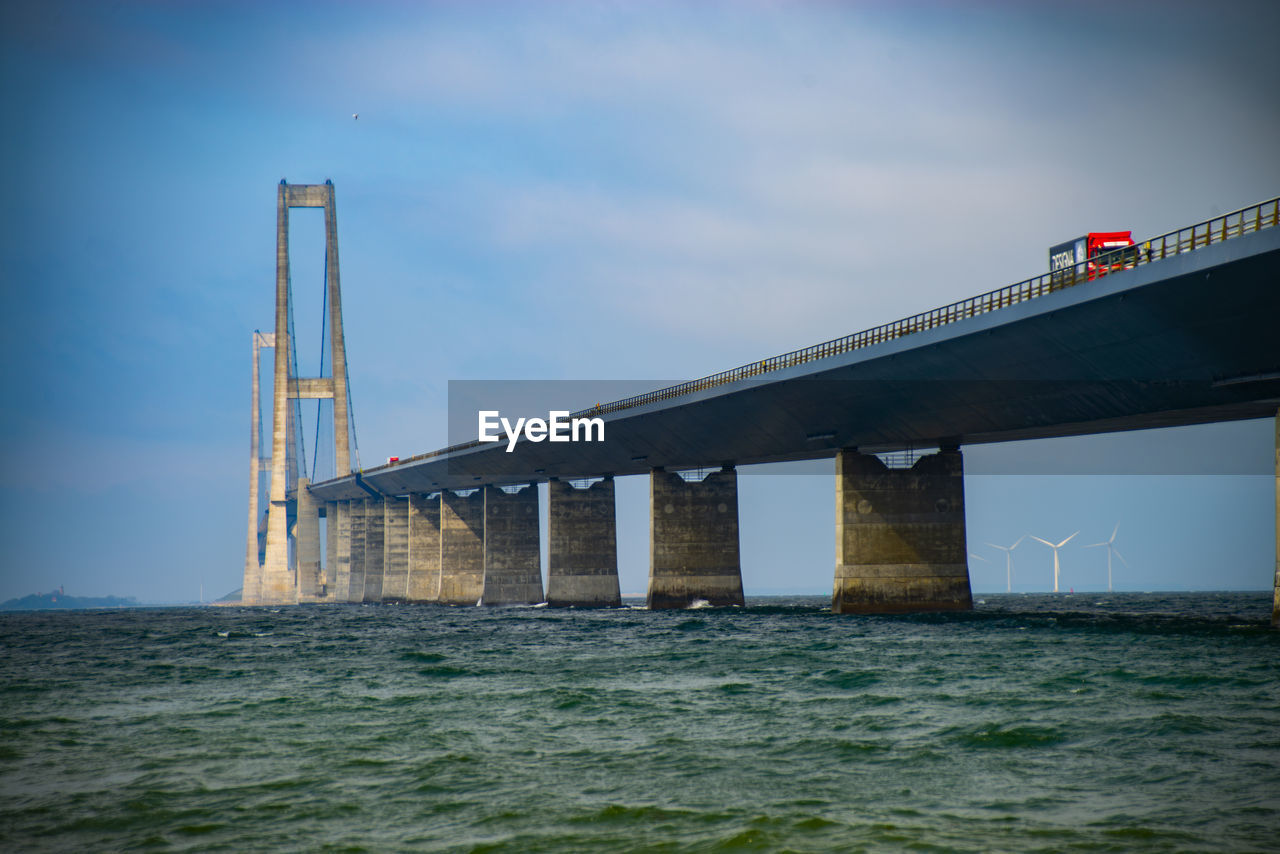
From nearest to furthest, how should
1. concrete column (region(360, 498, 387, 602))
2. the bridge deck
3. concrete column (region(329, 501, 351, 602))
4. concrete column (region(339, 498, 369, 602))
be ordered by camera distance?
the bridge deck
concrete column (region(360, 498, 387, 602))
concrete column (region(339, 498, 369, 602))
concrete column (region(329, 501, 351, 602))

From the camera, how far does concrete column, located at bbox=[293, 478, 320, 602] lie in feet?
465

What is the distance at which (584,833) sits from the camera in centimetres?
1348

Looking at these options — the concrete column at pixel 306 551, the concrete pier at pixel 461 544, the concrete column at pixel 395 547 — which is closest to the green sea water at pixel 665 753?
the concrete pier at pixel 461 544

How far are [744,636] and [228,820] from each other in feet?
119

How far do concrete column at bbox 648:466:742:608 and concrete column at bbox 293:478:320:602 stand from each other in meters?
75.4

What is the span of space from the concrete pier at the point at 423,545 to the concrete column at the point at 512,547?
16792 mm

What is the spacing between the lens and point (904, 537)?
199 ft

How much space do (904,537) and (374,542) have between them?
3585 inches

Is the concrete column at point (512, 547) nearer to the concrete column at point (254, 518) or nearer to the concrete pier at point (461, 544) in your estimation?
the concrete pier at point (461, 544)

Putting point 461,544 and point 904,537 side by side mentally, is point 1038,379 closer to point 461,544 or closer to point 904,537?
point 904,537

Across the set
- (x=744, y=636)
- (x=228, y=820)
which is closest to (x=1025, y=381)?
(x=744, y=636)

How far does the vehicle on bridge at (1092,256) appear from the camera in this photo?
120 ft

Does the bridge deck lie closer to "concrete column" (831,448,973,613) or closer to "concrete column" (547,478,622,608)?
"concrete column" (831,448,973,613)

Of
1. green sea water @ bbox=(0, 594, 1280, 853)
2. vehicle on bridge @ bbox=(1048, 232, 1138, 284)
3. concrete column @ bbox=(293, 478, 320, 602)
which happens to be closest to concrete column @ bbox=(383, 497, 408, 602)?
concrete column @ bbox=(293, 478, 320, 602)
